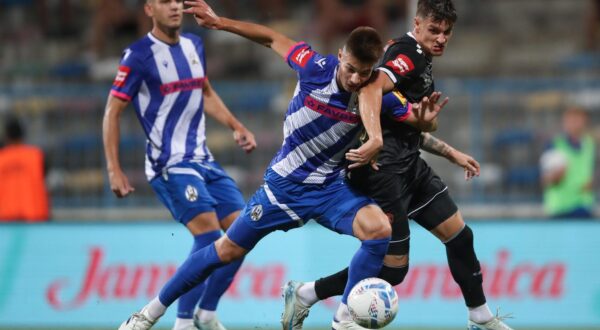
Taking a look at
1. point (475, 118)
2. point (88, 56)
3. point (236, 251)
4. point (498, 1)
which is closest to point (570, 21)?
point (498, 1)

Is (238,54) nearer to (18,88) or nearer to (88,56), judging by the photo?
(88,56)

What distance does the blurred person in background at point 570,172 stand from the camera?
1225 centimetres

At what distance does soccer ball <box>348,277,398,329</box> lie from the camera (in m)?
7.39

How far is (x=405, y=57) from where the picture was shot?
755 cm

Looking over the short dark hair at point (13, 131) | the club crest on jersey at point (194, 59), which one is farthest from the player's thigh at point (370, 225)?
the short dark hair at point (13, 131)

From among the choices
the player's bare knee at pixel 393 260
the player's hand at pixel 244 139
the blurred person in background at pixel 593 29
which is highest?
the blurred person in background at pixel 593 29

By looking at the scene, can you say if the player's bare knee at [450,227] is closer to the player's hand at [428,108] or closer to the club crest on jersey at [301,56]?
the player's hand at [428,108]

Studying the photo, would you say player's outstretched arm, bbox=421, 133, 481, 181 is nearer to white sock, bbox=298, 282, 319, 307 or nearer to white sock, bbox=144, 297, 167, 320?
white sock, bbox=298, 282, 319, 307

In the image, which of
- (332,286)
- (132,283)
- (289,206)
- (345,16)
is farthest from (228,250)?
(345,16)

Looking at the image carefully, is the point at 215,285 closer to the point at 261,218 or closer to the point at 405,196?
the point at 261,218

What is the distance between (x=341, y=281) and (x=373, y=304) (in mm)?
697

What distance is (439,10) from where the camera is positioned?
766cm

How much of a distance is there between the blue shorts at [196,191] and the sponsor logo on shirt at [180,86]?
1.84 ft

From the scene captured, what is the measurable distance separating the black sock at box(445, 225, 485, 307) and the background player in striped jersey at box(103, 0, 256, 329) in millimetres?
1732
